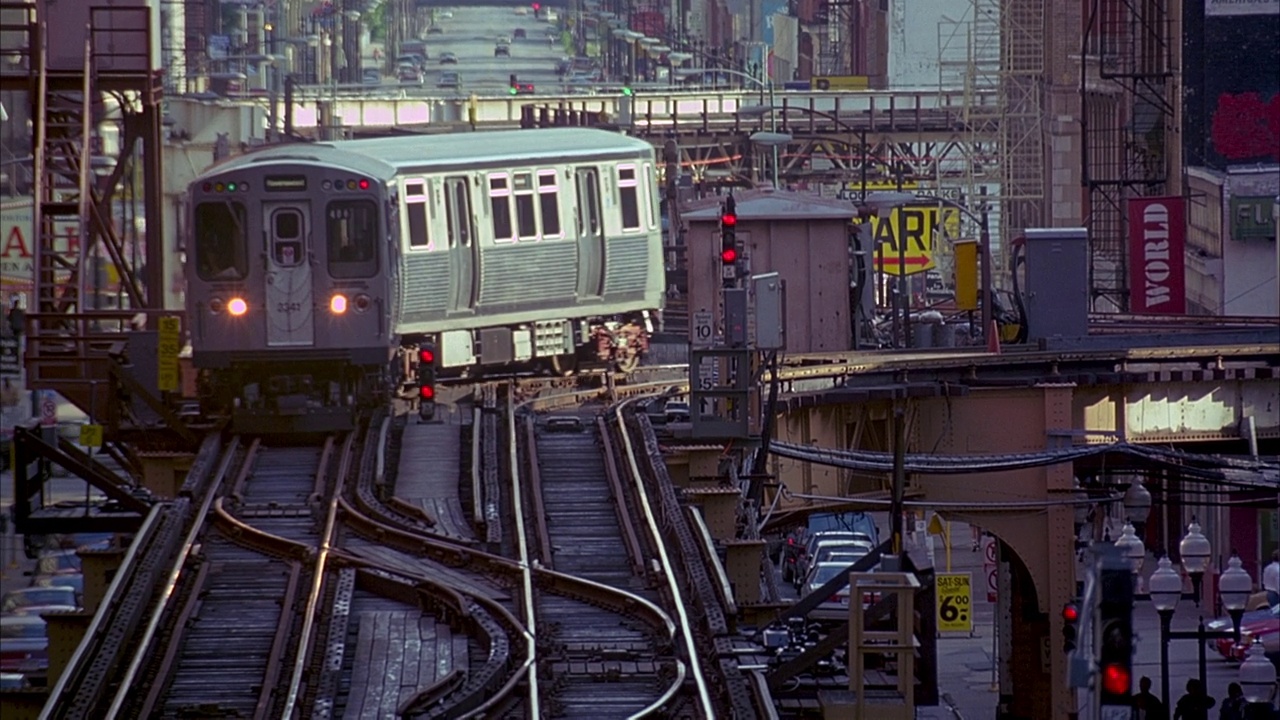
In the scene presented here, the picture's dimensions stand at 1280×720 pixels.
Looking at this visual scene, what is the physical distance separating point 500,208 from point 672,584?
1427 cm

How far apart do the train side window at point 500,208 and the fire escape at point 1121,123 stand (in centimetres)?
1634

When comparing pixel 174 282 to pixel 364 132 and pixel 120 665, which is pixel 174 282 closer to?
pixel 364 132

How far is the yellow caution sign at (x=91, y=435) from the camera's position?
23.8 meters

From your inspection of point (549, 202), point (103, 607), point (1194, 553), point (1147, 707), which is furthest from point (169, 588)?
point (549, 202)

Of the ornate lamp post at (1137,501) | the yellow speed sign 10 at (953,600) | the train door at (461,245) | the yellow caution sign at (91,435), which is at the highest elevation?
the train door at (461,245)

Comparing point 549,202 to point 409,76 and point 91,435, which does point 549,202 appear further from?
point 409,76

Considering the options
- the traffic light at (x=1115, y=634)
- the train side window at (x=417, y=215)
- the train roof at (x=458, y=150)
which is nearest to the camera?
the traffic light at (x=1115, y=634)

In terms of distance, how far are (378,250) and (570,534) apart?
6.17 meters

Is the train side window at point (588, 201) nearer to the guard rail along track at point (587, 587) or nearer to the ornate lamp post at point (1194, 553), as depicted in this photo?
the guard rail along track at point (587, 587)

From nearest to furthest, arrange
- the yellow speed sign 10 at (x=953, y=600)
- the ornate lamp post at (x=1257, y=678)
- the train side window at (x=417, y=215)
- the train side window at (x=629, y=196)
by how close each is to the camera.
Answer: the ornate lamp post at (x=1257, y=678)
the train side window at (x=417, y=215)
the yellow speed sign 10 at (x=953, y=600)
the train side window at (x=629, y=196)

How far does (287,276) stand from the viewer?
2622 centimetres

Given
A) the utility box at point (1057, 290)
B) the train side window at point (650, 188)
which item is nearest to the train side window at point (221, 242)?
the train side window at point (650, 188)

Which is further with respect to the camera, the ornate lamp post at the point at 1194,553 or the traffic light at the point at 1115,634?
the ornate lamp post at the point at 1194,553

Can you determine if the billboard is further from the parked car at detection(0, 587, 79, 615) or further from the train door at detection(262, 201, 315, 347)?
the train door at detection(262, 201, 315, 347)
